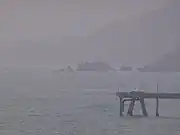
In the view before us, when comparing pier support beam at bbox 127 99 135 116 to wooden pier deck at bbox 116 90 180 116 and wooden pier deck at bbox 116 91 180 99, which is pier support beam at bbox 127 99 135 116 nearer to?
wooden pier deck at bbox 116 90 180 116

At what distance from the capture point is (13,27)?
400 centimetres

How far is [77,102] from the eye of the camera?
395 centimetres

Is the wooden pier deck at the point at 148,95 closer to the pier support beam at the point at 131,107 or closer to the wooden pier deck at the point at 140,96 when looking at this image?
the wooden pier deck at the point at 140,96

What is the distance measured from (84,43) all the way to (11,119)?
0.85 meters

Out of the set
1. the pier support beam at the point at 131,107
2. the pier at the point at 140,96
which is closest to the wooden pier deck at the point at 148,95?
the pier at the point at 140,96

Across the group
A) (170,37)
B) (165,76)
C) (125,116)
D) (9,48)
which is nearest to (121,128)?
(125,116)

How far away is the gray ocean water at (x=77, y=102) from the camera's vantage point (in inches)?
153

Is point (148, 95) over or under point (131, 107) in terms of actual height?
over

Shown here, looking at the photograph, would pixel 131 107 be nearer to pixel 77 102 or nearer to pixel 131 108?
pixel 131 108

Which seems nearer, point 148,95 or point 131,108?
point 148,95

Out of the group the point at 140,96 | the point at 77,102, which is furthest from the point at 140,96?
the point at 77,102

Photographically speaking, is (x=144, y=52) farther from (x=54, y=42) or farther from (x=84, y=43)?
(x=54, y=42)

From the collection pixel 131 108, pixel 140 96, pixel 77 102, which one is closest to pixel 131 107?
pixel 131 108

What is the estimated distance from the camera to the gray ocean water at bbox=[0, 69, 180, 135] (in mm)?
3877
